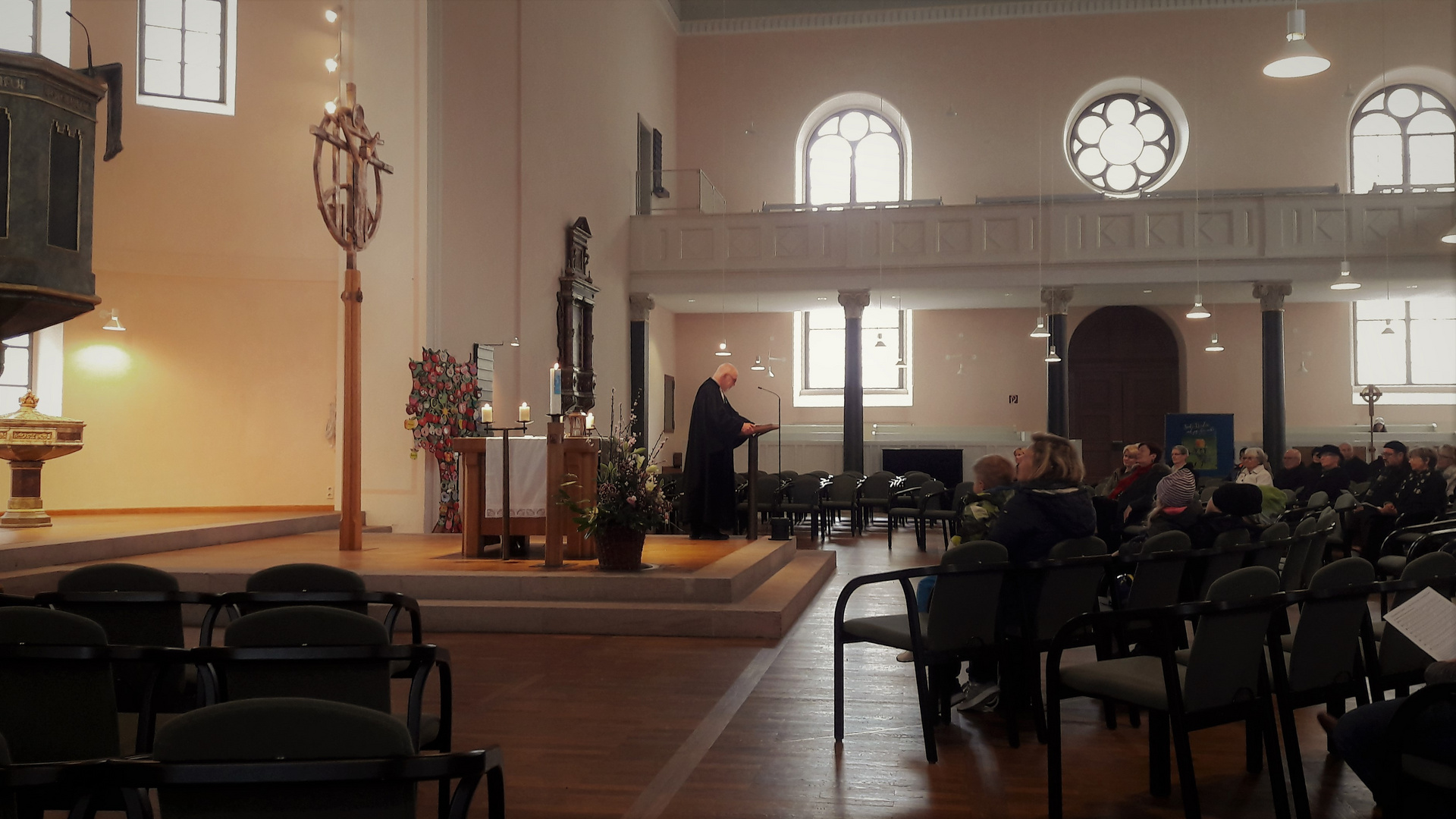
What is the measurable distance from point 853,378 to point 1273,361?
18.2 ft

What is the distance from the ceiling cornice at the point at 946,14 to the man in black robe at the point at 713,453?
438 inches

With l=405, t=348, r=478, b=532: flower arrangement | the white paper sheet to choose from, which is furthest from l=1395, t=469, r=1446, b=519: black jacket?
l=405, t=348, r=478, b=532: flower arrangement

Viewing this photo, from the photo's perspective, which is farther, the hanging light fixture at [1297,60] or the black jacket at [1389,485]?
the black jacket at [1389,485]

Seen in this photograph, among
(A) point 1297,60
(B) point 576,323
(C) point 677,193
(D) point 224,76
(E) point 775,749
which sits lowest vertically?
(E) point 775,749

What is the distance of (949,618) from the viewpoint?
3.89 metres

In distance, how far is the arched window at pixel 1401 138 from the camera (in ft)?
54.8

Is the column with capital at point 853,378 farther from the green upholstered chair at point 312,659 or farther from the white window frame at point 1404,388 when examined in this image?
the green upholstered chair at point 312,659

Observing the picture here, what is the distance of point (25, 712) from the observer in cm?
234

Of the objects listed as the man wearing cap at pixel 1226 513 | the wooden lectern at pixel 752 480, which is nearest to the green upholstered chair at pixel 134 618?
the man wearing cap at pixel 1226 513

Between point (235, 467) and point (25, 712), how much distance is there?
362 inches

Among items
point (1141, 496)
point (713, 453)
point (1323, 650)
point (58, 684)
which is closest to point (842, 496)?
point (713, 453)

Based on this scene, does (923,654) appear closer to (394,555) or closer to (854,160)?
(394,555)

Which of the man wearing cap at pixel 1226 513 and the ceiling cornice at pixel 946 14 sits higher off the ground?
the ceiling cornice at pixel 946 14

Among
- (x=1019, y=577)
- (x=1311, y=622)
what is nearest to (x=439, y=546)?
(x=1019, y=577)
